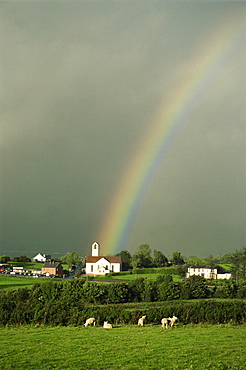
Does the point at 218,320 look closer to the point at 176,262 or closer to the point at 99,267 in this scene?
the point at 99,267

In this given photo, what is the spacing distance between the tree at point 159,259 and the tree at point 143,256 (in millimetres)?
1637

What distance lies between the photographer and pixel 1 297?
22.7 meters

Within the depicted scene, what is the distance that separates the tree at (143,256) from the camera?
3723 inches

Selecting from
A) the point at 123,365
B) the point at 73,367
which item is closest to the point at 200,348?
the point at 123,365

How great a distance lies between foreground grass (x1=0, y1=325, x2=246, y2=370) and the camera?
1087 cm

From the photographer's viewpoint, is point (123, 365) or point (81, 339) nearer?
point (123, 365)

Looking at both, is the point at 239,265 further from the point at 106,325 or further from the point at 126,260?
the point at 106,325

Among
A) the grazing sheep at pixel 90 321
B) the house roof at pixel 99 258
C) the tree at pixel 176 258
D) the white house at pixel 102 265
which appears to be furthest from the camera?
the tree at pixel 176 258

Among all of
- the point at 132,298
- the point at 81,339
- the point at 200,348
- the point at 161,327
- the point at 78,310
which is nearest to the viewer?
the point at 200,348

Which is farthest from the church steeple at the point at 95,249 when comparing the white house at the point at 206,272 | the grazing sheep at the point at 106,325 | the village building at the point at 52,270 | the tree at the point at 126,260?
the grazing sheep at the point at 106,325

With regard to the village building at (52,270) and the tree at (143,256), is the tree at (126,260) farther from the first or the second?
the village building at (52,270)

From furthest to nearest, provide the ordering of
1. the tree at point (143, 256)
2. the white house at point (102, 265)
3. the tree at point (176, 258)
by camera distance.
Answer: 1. the tree at point (176, 258)
2. the tree at point (143, 256)
3. the white house at point (102, 265)

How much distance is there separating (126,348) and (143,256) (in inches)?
3448

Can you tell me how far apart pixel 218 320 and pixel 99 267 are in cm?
6391
